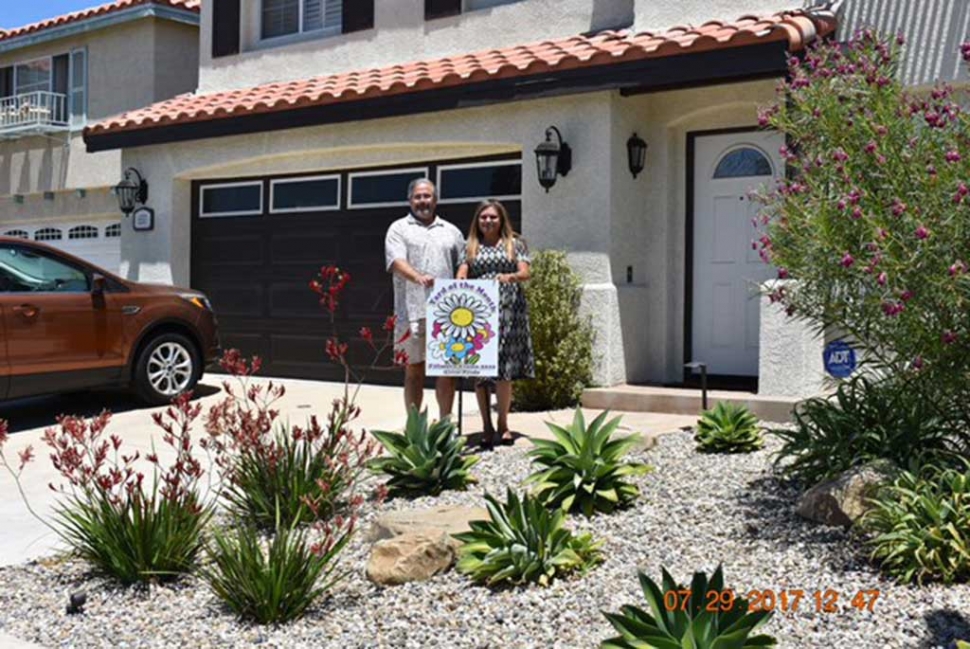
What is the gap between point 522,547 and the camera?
429cm

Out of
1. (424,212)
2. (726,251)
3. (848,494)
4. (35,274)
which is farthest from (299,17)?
(848,494)

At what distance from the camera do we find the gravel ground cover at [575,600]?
12.3 ft

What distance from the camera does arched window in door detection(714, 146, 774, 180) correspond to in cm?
966

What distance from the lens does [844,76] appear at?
500 cm

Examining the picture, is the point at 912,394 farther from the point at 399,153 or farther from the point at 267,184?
the point at 267,184

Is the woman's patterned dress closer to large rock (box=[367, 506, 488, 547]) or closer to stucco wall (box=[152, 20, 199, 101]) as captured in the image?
large rock (box=[367, 506, 488, 547])

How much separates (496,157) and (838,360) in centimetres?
467

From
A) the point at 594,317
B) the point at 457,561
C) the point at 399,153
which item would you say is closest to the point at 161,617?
the point at 457,561

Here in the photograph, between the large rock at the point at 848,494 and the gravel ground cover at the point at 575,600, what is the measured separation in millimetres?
80

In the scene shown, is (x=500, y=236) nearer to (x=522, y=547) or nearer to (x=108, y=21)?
(x=522, y=547)

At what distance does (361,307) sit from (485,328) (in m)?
5.07

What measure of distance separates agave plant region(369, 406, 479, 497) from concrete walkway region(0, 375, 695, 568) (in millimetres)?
1147

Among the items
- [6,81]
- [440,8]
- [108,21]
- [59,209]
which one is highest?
[108,21]

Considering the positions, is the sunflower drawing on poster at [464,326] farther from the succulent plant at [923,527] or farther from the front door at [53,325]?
the front door at [53,325]
